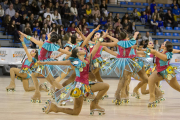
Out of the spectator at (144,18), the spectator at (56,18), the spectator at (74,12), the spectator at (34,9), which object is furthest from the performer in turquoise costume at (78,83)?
the spectator at (144,18)

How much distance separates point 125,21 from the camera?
581 inches

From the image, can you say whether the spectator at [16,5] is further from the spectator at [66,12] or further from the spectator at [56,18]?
the spectator at [66,12]

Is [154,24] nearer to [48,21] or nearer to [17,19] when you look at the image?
[48,21]

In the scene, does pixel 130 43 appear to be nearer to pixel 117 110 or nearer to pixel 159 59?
pixel 159 59

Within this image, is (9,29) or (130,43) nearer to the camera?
(130,43)

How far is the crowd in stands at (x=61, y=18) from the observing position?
487 inches

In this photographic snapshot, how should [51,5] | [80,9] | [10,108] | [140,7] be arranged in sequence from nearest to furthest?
1. [10,108]
2. [51,5]
3. [80,9]
4. [140,7]

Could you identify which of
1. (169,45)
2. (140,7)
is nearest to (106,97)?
(169,45)

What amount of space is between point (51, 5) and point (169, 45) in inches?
363

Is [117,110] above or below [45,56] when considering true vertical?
below

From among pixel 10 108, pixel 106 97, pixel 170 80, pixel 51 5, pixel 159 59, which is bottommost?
pixel 106 97

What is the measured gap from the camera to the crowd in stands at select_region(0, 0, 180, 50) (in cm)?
1238

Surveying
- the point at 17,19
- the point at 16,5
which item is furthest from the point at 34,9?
the point at 17,19

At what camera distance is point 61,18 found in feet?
46.0
